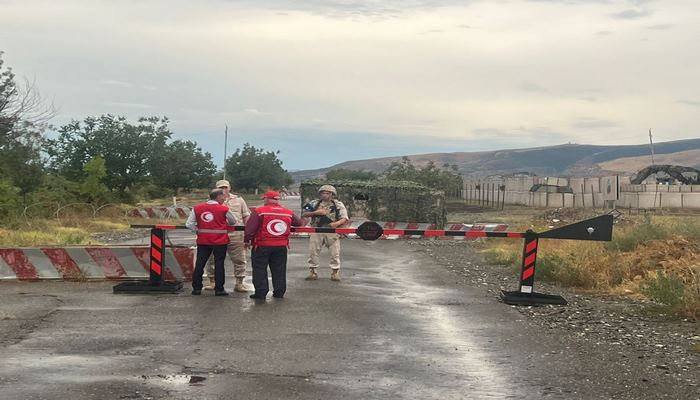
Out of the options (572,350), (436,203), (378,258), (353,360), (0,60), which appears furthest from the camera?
(0,60)

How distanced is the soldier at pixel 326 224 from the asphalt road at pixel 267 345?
94 centimetres

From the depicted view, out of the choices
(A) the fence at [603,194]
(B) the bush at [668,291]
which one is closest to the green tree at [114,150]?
(A) the fence at [603,194]

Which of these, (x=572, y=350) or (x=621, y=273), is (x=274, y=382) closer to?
(x=572, y=350)

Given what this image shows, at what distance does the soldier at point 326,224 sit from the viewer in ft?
48.9

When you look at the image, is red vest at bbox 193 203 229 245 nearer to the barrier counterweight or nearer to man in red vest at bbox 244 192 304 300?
man in red vest at bbox 244 192 304 300

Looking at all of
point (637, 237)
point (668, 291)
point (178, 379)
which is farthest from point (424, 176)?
point (178, 379)

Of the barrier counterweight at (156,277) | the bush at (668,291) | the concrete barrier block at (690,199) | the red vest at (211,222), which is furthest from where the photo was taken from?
the concrete barrier block at (690,199)

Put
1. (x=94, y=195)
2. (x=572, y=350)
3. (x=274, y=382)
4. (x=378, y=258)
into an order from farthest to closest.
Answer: (x=94, y=195) < (x=378, y=258) < (x=572, y=350) < (x=274, y=382)

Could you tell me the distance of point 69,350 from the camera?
8.38 m

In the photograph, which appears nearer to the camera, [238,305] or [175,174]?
[238,305]

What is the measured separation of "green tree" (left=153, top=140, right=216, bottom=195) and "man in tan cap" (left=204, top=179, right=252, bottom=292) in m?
52.2

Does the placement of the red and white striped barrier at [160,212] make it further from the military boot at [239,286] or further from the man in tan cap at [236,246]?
the military boot at [239,286]

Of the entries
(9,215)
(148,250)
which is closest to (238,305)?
(148,250)

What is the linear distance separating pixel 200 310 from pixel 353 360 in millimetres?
3701
